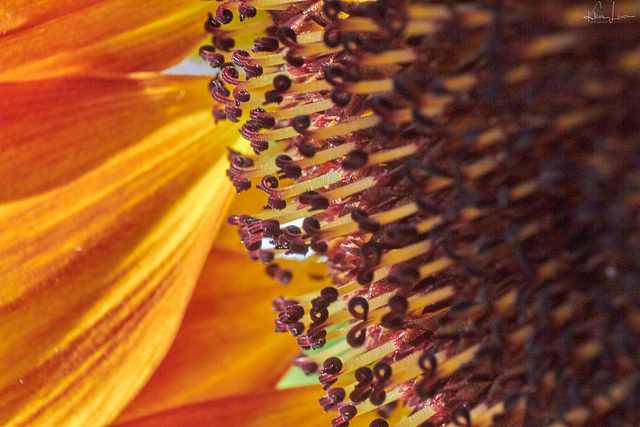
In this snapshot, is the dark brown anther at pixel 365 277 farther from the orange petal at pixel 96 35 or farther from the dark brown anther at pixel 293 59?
the orange petal at pixel 96 35

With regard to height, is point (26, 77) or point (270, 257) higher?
point (26, 77)

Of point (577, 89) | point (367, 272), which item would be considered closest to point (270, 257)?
point (367, 272)

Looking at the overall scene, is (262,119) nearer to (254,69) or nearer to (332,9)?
(254,69)

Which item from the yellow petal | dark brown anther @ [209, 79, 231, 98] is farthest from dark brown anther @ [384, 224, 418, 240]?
the yellow petal

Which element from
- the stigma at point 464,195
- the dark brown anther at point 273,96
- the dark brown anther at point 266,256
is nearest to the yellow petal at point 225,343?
the dark brown anther at point 266,256

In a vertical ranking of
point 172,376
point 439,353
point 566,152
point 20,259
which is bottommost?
point 172,376

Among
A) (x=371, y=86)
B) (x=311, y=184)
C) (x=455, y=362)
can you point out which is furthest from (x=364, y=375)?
(x=371, y=86)

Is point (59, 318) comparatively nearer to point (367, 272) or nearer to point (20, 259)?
point (20, 259)
